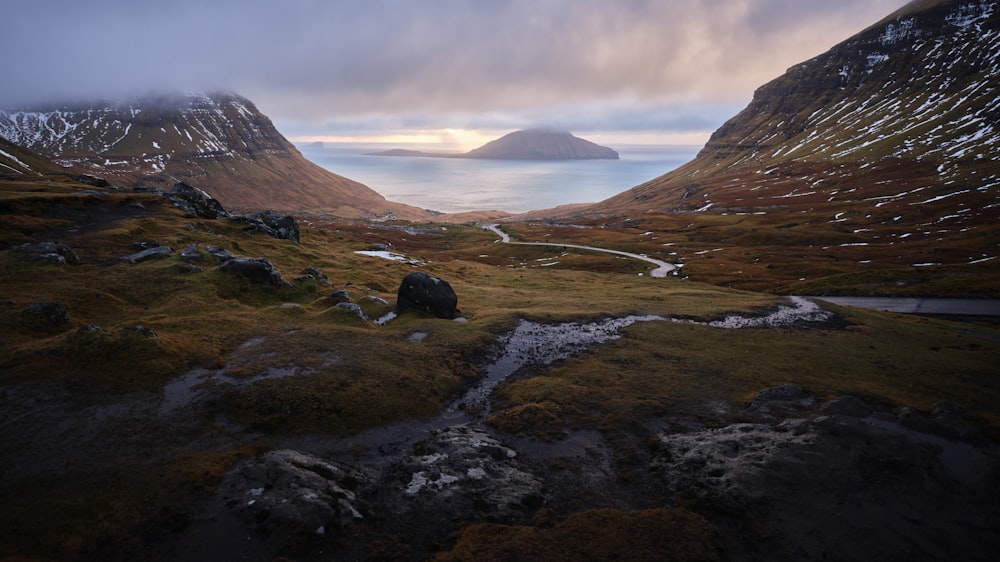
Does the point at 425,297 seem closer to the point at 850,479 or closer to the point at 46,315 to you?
the point at 46,315

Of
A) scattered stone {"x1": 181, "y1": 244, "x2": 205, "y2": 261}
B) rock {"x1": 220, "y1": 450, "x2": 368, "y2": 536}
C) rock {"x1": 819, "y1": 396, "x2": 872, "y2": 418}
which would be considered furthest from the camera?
scattered stone {"x1": 181, "y1": 244, "x2": 205, "y2": 261}

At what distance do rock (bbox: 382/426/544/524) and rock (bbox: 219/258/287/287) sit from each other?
28.5 metres

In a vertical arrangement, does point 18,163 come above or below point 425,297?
above

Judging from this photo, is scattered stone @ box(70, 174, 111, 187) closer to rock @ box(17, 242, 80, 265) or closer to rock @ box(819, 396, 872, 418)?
rock @ box(17, 242, 80, 265)

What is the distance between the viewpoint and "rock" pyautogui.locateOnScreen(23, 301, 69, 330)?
93.2ft

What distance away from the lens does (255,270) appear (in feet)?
141

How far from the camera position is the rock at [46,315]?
28.4 m

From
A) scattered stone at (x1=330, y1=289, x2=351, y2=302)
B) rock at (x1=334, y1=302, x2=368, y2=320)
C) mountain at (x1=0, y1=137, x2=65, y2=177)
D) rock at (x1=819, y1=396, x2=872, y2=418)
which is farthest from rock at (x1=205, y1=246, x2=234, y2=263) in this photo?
mountain at (x1=0, y1=137, x2=65, y2=177)

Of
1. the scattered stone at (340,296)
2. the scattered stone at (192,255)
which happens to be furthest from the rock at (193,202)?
the scattered stone at (340,296)

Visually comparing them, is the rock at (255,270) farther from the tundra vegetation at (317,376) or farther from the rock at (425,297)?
the rock at (425,297)

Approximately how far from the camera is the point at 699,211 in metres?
189

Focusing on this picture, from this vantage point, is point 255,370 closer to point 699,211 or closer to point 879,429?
point 879,429

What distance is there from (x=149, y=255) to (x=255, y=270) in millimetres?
13234

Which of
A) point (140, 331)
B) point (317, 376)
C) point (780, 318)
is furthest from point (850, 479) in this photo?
point (140, 331)
